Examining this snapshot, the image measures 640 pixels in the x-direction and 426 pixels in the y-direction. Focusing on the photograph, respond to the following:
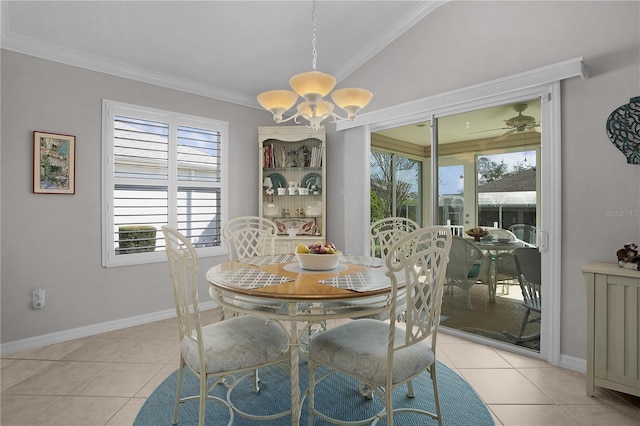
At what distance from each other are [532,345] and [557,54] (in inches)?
89.2

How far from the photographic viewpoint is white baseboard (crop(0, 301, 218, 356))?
291 centimetres

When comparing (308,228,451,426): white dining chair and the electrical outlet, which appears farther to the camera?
the electrical outlet

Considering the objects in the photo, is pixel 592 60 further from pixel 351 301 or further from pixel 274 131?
pixel 274 131

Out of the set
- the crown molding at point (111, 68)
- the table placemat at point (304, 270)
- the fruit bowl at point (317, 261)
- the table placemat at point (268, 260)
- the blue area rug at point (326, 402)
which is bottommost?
the blue area rug at point (326, 402)

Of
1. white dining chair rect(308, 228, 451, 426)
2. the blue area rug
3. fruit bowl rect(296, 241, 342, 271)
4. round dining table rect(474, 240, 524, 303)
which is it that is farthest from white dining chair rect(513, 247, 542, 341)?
fruit bowl rect(296, 241, 342, 271)

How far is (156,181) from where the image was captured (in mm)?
3711

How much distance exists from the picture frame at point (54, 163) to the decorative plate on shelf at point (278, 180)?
2.09 meters

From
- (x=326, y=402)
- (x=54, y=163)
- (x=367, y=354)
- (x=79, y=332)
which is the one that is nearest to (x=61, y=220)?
(x=54, y=163)

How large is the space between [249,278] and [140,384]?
1.23 metres

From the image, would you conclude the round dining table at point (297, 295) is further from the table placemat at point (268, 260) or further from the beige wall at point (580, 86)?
the beige wall at point (580, 86)

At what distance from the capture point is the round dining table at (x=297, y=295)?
1.62 m

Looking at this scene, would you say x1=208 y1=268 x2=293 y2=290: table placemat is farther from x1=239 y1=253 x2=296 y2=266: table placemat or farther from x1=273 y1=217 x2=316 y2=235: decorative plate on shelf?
x1=273 y1=217 x2=316 y2=235: decorative plate on shelf

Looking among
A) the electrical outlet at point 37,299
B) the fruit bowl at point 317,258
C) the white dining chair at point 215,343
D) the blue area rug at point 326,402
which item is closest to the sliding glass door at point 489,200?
the blue area rug at point 326,402

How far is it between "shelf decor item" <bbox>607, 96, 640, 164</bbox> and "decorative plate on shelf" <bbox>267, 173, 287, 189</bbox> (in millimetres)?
3221
